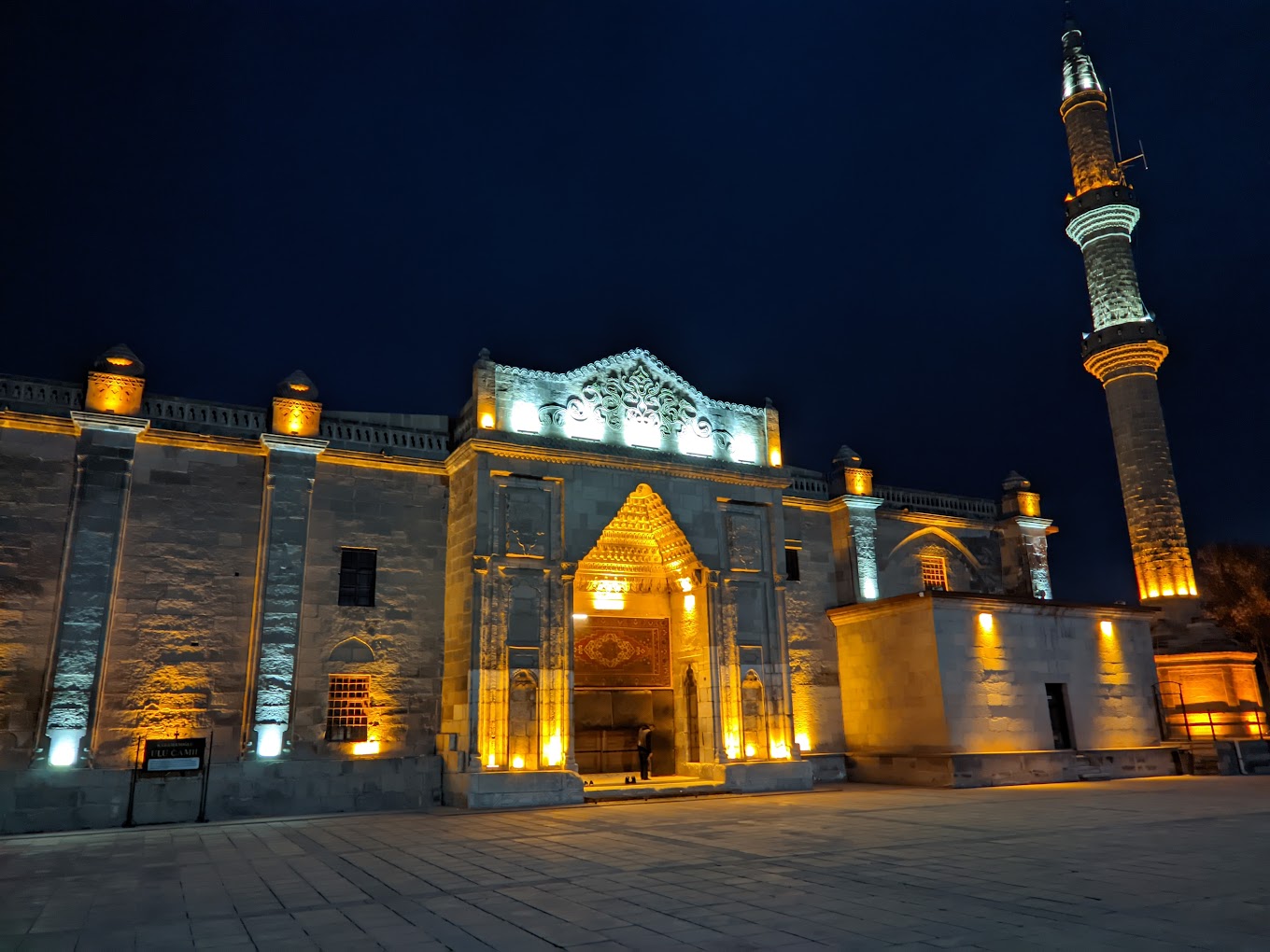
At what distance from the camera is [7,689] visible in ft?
54.6

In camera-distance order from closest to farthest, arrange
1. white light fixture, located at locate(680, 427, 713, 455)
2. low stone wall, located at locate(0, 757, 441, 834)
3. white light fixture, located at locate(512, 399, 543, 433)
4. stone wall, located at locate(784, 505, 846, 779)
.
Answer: low stone wall, located at locate(0, 757, 441, 834) < white light fixture, located at locate(512, 399, 543, 433) < white light fixture, located at locate(680, 427, 713, 455) < stone wall, located at locate(784, 505, 846, 779)

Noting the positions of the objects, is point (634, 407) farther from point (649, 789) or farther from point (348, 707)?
point (348, 707)

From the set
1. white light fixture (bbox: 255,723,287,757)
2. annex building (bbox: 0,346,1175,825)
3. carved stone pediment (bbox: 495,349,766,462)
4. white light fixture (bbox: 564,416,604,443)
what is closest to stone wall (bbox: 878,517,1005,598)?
annex building (bbox: 0,346,1175,825)

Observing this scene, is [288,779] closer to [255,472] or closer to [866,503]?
[255,472]

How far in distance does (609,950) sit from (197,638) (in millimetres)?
15187

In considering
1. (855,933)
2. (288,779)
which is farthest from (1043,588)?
(855,933)

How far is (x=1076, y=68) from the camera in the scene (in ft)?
104

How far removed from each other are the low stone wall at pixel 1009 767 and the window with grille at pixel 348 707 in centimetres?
1302

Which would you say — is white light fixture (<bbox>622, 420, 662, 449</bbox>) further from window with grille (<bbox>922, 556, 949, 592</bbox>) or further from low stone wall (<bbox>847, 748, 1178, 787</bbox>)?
window with grille (<bbox>922, 556, 949, 592</bbox>)

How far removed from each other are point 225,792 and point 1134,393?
2835 centimetres

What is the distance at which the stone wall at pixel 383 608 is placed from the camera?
19391 mm

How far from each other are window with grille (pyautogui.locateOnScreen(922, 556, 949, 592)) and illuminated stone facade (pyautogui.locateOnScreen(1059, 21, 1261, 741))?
6.26 metres

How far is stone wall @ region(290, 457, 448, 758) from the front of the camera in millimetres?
19391

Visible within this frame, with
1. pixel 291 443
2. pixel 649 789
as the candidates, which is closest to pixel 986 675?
pixel 649 789
